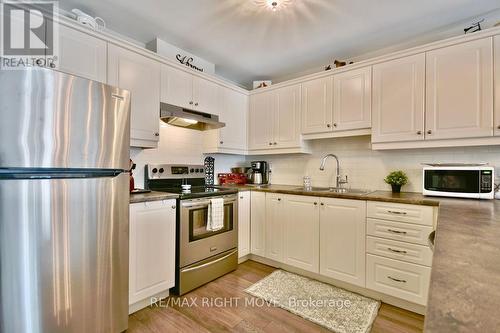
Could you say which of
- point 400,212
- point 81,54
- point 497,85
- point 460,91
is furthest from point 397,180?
point 81,54

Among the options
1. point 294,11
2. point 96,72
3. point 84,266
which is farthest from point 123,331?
point 294,11

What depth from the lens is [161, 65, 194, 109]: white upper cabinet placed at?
2436 millimetres

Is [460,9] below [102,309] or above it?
above

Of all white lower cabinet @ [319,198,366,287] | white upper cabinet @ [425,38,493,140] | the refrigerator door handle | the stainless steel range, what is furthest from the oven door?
white upper cabinet @ [425,38,493,140]

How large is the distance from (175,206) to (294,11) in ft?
6.51

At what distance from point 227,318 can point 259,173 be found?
1.92 meters

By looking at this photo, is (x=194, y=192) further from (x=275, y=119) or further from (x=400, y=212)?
(x=400, y=212)

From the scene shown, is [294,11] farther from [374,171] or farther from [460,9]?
[374,171]

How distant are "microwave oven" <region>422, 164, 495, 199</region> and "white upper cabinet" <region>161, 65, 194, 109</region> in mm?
2452

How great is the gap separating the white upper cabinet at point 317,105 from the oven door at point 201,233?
4.12 feet

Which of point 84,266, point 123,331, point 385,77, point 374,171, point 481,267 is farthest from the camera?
point 374,171

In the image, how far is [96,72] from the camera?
1.94m

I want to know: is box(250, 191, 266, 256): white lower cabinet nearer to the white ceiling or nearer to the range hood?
the range hood

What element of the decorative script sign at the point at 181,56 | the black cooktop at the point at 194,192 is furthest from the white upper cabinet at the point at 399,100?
the decorative script sign at the point at 181,56
